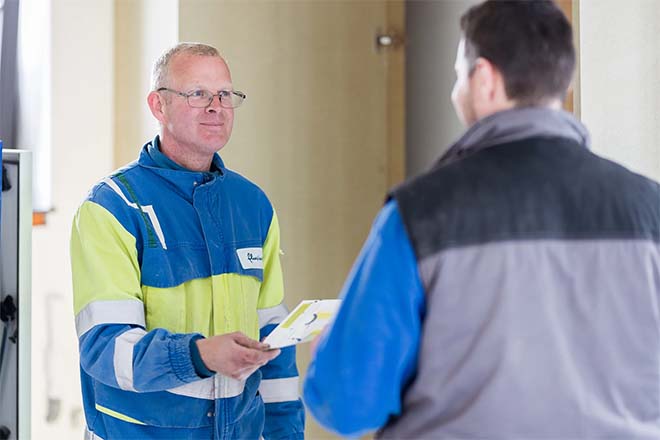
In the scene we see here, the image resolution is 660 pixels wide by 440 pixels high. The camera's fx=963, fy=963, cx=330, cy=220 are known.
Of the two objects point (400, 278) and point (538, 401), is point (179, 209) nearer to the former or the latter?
point (400, 278)

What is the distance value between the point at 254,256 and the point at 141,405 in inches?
16.1

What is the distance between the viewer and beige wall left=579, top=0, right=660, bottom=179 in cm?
221

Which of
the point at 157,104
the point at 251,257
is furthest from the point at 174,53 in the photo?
the point at 251,257

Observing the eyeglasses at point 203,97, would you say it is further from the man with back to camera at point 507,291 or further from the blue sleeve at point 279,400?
the man with back to camera at point 507,291

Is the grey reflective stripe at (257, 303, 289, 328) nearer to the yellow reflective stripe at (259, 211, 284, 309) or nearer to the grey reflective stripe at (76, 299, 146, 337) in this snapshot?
the yellow reflective stripe at (259, 211, 284, 309)

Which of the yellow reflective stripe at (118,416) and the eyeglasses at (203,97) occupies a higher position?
the eyeglasses at (203,97)

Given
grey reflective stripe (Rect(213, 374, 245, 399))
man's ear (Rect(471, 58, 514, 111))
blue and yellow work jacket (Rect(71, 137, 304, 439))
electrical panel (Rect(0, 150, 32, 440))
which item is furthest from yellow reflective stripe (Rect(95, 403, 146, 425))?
man's ear (Rect(471, 58, 514, 111))

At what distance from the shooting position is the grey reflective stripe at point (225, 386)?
2.01 m

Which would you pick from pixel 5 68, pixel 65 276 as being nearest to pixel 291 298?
pixel 65 276

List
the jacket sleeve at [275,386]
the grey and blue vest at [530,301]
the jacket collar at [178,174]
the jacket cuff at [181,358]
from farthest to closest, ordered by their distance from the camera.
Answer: the jacket sleeve at [275,386] → the jacket collar at [178,174] → the jacket cuff at [181,358] → the grey and blue vest at [530,301]

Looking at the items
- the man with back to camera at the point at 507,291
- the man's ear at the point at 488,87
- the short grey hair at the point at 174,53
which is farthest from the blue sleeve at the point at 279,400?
the man's ear at the point at 488,87

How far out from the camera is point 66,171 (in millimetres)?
3332

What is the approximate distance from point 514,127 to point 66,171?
2.30m

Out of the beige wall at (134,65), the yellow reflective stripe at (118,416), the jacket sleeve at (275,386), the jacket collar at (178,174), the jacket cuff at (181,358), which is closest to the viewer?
the jacket cuff at (181,358)
